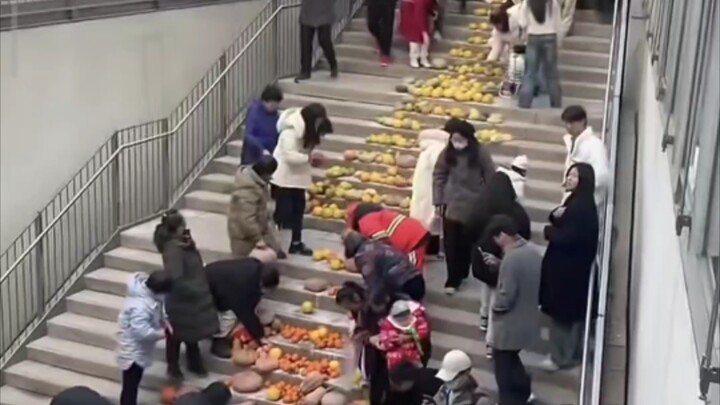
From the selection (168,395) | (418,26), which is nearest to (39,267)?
(168,395)

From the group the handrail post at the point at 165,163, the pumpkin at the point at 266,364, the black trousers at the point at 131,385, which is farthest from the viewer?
the handrail post at the point at 165,163

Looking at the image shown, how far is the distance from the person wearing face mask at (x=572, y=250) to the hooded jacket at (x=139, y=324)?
304cm

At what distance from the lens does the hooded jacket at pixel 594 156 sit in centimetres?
852

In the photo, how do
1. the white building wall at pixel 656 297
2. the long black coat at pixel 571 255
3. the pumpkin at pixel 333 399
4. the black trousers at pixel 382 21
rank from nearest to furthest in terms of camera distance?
1. the white building wall at pixel 656 297
2. the long black coat at pixel 571 255
3. the pumpkin at pixel 333 399
4. the black trousers at pixel 382 21

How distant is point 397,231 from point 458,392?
189 cm

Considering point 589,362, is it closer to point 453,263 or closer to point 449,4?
point 453,263

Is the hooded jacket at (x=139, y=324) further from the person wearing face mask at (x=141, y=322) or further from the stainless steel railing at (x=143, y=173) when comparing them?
the stainless steel railing at (x=143, y=173)

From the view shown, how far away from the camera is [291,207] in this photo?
10.3 m

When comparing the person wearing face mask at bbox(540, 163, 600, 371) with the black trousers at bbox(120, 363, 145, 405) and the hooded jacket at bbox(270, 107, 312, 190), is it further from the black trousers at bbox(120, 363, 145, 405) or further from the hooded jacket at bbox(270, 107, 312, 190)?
the black trousers at bbox(120, 363, 145, 405)

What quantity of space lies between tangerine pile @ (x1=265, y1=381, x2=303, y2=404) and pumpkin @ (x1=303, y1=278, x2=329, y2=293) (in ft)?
3.48

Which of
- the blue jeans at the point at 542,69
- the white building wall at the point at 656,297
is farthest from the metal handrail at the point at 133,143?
the white building wall at the point at 656,297

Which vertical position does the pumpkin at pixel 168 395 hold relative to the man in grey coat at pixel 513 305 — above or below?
below

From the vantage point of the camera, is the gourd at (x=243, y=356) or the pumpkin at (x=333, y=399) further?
the gourd at (x=243, y=356)

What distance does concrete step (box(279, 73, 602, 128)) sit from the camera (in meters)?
11.3
